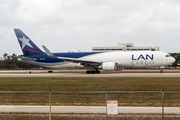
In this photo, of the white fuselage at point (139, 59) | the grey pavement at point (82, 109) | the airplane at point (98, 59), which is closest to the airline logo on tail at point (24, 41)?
the airplane at point (98, 59)

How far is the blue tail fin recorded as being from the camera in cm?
4934

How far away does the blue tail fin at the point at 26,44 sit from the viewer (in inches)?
1942

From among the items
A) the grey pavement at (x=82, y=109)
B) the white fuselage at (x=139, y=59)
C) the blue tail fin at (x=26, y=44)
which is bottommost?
the grey pavement at (x=82, y=109)

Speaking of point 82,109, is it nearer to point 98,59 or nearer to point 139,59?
point 139,59

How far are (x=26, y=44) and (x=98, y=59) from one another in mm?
17633

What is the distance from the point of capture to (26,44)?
1956 inches

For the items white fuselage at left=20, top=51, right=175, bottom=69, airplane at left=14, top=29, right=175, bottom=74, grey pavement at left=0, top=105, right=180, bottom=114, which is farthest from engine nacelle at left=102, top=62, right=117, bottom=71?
grey pavement at left=0, top=105, right=180, bottom=114

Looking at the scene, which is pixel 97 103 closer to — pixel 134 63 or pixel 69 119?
pixel 69 119

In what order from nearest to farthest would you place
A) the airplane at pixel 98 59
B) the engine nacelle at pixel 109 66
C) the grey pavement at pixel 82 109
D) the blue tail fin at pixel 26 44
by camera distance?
the grey pavement at pixel 82 109 → the engine nacelle at pixel 109 66 → the airplane at pixel 98 59 → the blue tail fin at pixel 26 44

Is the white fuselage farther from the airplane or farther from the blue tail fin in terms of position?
the blue tail fin

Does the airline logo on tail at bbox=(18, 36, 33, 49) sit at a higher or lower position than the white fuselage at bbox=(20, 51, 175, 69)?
higher

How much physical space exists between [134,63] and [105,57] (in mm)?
6304

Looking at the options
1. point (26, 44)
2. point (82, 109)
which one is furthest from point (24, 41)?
point (82, 109)

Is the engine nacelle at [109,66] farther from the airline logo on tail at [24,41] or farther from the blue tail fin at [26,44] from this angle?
the airline logo on tail at [24,41]
